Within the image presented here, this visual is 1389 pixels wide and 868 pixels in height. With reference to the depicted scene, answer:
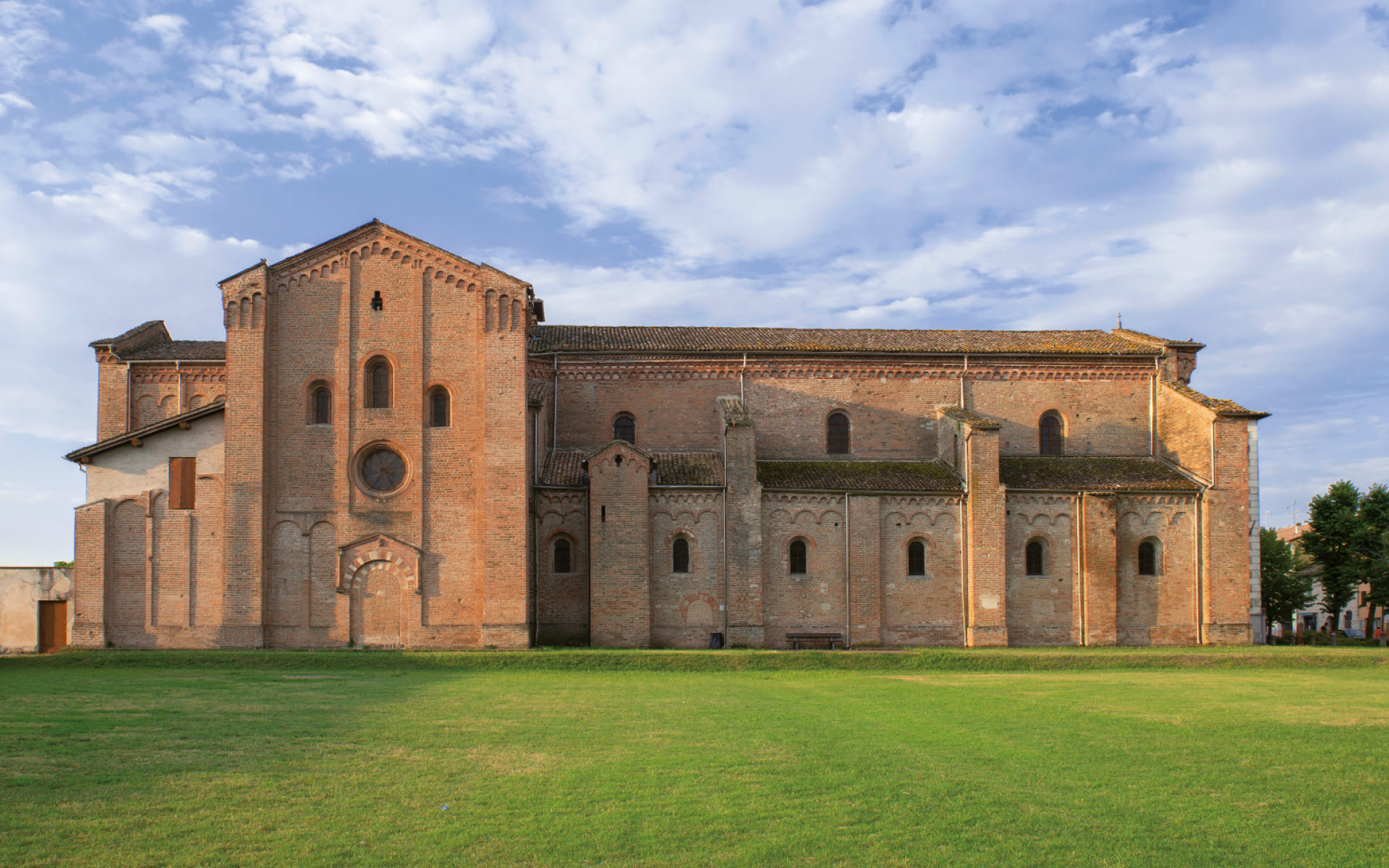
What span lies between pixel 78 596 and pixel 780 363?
80.2 ft

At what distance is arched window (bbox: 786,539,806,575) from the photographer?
3272 centimetres

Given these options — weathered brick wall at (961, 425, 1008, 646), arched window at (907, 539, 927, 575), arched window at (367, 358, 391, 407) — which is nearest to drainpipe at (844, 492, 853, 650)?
arched window at (907, 539, 927, 575)

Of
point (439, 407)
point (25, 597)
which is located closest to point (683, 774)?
point (439, 407)

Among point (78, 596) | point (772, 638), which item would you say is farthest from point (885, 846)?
point (78, 596)

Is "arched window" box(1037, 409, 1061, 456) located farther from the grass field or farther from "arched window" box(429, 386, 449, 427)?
"arched window" box(429, 386, 449, 427)

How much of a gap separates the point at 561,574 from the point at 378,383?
8.71 meters

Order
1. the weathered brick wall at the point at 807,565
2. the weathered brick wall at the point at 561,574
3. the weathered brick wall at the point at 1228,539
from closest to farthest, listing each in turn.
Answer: the weathered brick wall at the point at 561,574 < the weathered brick wall at the point at 807,565 < the weathered brick wall at the point at 1228,539

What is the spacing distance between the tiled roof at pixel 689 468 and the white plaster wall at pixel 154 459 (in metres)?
14.2

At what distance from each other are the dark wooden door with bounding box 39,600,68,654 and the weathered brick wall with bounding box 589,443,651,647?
1721 cm

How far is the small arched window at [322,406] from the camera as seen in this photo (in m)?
30.2

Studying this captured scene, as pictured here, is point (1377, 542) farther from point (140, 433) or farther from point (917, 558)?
point (140, 433)

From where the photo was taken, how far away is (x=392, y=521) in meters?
29.8

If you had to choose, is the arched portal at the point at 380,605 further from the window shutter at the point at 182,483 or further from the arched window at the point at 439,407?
the window shutter at the point at 182,483

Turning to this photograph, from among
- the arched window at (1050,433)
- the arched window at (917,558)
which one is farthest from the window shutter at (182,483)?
the arched window at (1050,433)
